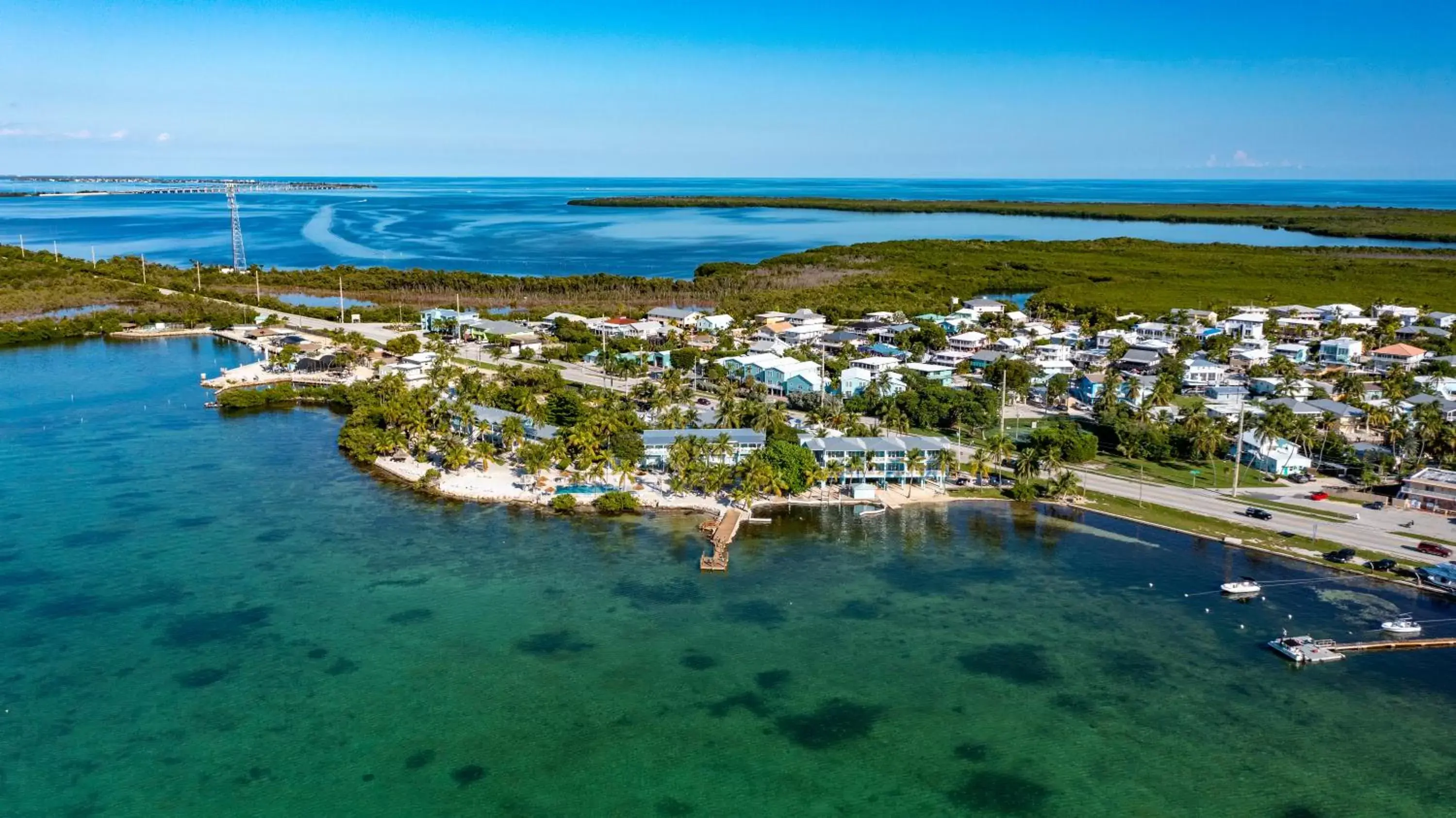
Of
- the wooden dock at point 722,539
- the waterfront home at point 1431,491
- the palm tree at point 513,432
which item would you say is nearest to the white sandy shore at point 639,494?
the wooden dock at point 722,539

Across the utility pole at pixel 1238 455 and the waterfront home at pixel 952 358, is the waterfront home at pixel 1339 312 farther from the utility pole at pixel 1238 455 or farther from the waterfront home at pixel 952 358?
the utility pole at pixel 1238 455

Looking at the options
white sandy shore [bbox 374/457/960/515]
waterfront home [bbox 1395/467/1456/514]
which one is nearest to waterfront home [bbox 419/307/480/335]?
white sandy shore [bbox 374/457/960/515]

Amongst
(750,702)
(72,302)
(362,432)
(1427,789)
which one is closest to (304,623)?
(750,702)

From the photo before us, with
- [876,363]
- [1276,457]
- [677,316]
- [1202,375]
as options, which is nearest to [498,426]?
[876,363]

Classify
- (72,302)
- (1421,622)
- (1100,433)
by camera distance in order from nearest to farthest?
(1421,622) → (1100,433) → (72,302)

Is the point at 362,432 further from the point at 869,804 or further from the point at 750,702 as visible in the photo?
the point at 869,804

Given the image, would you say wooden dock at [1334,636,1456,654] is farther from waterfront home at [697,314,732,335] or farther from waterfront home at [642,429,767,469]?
waterfront home at [697,314,732,335]
